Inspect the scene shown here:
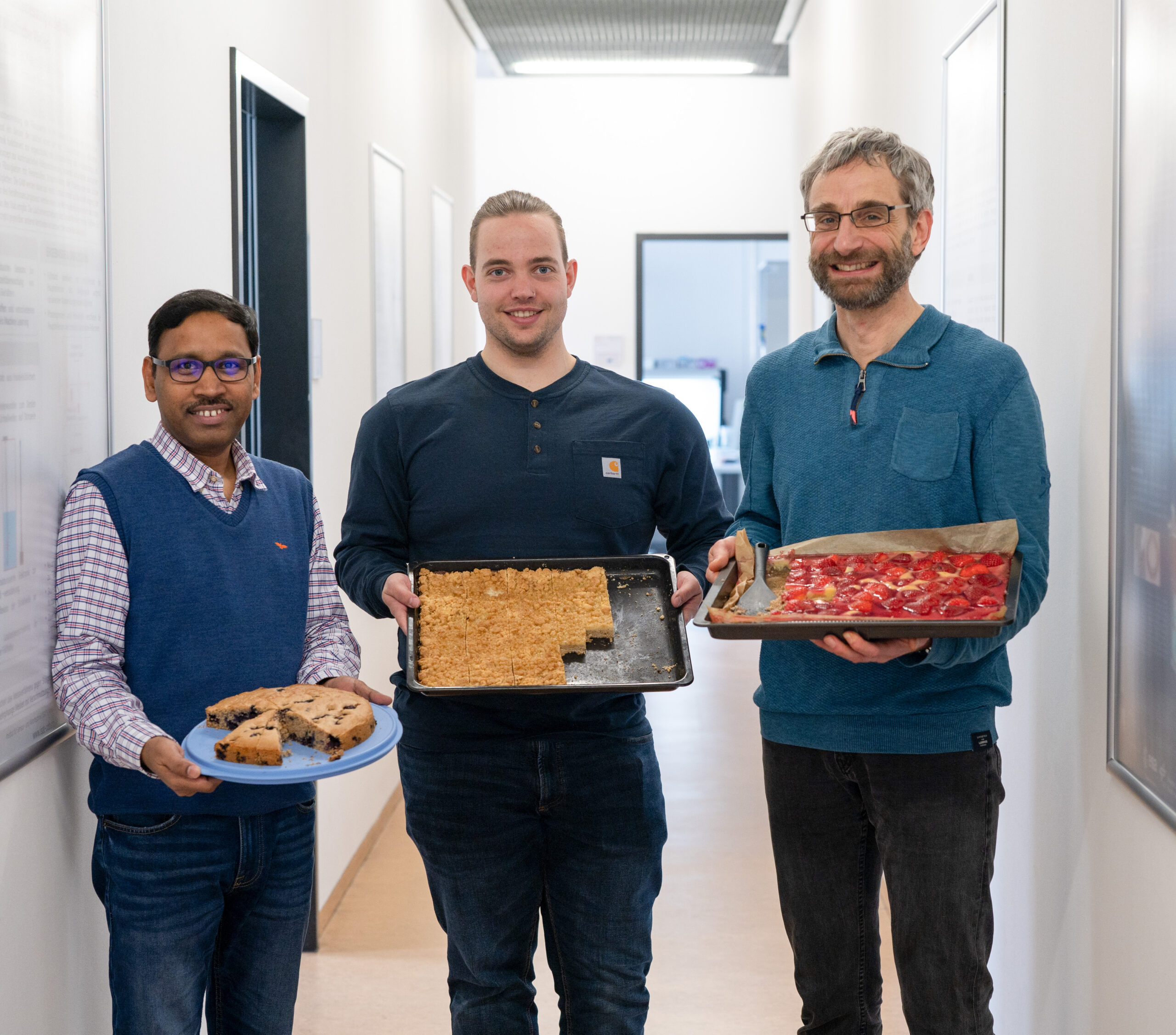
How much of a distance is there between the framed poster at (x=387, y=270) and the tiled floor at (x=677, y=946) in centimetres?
161

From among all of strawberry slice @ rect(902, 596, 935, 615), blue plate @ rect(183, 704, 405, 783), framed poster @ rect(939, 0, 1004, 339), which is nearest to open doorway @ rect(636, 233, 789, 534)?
framed poster @ rect(939, 0, 1004, 339)

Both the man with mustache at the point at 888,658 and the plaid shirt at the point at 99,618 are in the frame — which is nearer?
the plaid shirt at the point at 99,618

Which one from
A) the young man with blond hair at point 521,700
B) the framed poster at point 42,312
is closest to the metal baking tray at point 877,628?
the young man with blond hair at point 521,700

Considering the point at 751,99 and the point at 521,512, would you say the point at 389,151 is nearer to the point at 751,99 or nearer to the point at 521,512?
the point at 521,512

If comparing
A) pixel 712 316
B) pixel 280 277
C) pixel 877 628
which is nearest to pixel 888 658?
pixel 877 628

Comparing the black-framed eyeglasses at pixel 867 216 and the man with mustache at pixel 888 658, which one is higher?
the black-framed eyeglasses at pixel 867 216

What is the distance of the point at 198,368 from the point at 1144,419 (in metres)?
1.30

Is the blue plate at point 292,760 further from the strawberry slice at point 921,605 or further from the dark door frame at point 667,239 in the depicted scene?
the dark door frame at point 667,239

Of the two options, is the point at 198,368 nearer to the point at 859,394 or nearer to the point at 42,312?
the point at 42,312

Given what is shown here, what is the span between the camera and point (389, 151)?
414cm

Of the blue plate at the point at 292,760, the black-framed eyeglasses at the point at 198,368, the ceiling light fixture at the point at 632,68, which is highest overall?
the ceiling light fixture at the point at 632,68

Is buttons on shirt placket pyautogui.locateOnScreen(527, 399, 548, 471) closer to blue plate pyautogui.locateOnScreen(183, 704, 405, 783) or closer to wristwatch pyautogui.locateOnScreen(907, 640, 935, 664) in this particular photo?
blue plate pyautogui.locateOnScreen(183, 704, 405, 783)

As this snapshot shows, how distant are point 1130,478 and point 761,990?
1.78 metres

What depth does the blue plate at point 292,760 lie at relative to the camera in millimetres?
1431
